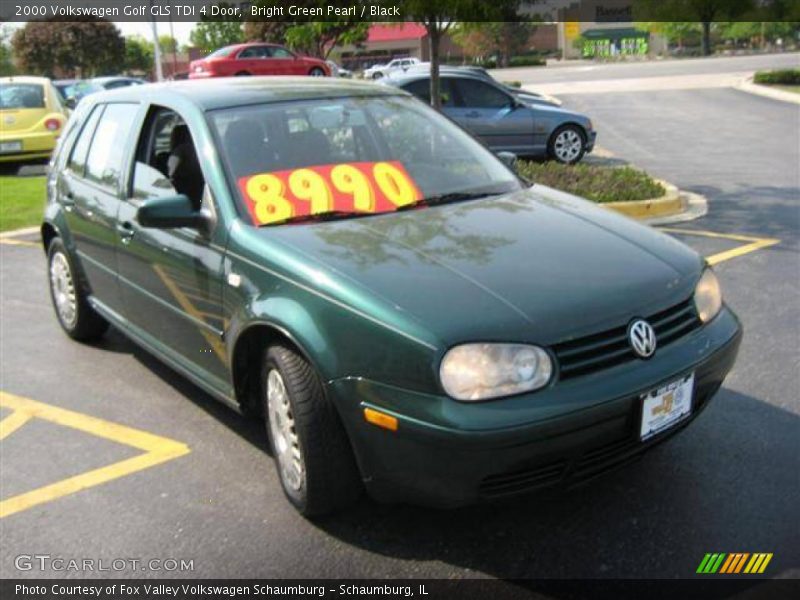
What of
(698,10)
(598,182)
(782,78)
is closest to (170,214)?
Answer: (598,182)

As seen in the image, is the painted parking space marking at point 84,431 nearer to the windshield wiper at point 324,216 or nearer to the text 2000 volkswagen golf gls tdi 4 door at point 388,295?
the text 2000 volkswagen golf gls tdi 4 door at point 388,295

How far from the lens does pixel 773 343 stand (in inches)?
193

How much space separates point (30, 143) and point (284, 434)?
39.0 feet

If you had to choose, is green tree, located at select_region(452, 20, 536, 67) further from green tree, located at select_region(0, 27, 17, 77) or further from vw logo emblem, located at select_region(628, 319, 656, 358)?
vw logo emblem, located at select_region(628, 319, 656, 358)

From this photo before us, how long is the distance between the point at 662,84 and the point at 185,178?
28.6 metres

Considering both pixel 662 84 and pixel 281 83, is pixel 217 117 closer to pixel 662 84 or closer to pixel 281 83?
pixel 281 83

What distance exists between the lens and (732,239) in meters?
7.62

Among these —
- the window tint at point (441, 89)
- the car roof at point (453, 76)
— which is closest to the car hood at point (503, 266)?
the window tint at point (441, 89)

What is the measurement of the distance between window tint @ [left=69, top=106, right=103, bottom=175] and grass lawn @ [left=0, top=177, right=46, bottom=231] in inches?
191

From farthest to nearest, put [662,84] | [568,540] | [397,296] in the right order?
[662,84], [568,540], [397,296]

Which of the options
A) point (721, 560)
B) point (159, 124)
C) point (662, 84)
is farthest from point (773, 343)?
point (662, 84)

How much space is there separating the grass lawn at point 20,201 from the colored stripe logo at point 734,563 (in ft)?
28.8

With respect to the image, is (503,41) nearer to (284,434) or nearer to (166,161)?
(166,161)

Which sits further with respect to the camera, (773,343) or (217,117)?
(773,343)
